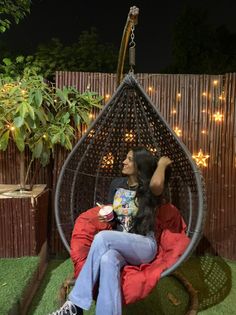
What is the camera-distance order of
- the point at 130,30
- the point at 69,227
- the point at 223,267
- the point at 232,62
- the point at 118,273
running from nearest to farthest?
the point at 118,273 < the point at 130,30 < the point at 69,227 < the point at 223,267 < the point at 232,62

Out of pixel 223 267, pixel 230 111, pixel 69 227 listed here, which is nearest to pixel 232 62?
pixel 230 111

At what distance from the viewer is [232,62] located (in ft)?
24.0

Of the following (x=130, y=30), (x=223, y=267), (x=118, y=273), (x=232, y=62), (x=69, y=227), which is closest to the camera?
(x=118, y=273)

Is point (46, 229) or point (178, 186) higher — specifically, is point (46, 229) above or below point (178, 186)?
below

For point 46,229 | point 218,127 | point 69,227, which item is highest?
point 218,127

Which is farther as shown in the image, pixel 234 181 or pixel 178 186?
pixel 234 181

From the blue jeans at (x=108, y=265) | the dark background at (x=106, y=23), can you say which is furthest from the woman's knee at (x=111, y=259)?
the dark background at (x=106, y=23)

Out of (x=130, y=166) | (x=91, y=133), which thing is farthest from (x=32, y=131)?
(x=130, y=166)

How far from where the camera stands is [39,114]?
9.05ft

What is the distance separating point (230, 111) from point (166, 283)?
156cm

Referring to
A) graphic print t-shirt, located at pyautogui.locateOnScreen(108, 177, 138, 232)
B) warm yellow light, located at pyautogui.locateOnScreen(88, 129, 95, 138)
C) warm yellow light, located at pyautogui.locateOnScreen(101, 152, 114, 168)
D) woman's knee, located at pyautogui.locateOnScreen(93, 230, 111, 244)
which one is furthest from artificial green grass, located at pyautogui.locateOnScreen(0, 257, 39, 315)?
warm yellow light, located at pyautogui.locateOnScreen(88, 129, 95, 138)

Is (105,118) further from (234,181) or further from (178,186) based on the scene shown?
(234,181)

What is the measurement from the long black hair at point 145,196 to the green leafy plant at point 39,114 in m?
0.80

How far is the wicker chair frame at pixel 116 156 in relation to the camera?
8.11 ft
